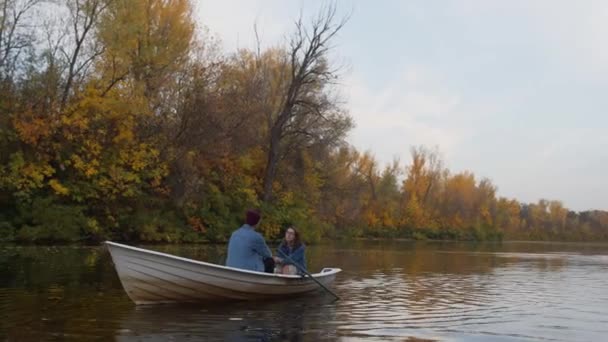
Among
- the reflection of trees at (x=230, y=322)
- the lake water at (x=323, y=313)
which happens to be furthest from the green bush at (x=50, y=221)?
the reflection of trees at (x=230, y=322)

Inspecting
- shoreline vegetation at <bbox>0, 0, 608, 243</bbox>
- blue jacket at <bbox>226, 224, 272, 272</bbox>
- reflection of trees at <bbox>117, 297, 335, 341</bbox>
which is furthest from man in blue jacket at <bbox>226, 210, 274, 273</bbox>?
shoreline vegetation at <bbox>0, 0, 608, 243</bbox>

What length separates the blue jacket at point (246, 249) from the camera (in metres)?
12.4

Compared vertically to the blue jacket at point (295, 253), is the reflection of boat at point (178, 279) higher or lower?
lower

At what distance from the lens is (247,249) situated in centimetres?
1252

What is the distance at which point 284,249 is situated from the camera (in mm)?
14352

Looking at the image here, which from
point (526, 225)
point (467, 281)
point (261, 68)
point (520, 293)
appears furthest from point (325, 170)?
point (526, 225)

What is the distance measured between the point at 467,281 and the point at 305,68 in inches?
998

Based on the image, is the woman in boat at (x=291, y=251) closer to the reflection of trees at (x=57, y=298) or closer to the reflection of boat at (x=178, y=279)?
the reflection of boat at (x=178, y=279)

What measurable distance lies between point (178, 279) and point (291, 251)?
10.9 ft

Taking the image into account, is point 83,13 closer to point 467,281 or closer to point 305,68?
point 305,68

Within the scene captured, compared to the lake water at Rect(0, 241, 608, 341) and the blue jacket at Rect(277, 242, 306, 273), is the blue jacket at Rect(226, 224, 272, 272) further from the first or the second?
the blue jacket at Rect(277, 242, 306, 273)

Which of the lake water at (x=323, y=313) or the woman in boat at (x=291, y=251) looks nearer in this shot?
the lake water at (x=323, y=313)

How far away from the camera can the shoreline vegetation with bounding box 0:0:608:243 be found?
3111cm

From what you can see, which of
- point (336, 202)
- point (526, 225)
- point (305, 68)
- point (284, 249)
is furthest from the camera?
point (526, 225)
